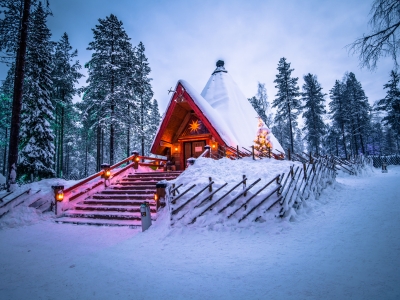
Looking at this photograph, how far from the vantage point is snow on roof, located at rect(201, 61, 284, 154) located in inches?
647

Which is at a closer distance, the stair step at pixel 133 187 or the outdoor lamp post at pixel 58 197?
the outdoor lamp post at pixel 58 197

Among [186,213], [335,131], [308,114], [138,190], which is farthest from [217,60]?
[335,131]

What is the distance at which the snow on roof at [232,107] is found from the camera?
16430 millimetres

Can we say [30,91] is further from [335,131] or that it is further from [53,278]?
[335,131]

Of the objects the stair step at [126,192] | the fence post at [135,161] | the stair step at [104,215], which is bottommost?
the stair step at [104,215]

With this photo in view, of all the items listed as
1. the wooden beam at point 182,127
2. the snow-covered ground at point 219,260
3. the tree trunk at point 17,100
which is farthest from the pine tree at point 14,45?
the wooden beam at point 182,127

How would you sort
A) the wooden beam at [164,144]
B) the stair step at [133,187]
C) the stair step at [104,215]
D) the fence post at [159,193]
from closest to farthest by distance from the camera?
1. the fence post at [159,193]
2. the stair step at [104,215]
3. the stair step at [133,187]
4. the wooden beam at [164,144]

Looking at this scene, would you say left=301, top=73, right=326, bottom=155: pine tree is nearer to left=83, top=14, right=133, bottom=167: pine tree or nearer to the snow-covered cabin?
the snow-covered cabin

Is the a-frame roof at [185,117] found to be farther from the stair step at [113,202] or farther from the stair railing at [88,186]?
the stair step at [113,202]

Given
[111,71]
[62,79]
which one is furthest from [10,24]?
[62,79]

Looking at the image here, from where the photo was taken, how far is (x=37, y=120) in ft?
54.9

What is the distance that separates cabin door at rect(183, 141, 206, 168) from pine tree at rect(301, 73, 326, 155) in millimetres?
23356

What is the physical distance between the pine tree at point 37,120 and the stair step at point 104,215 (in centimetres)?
1026

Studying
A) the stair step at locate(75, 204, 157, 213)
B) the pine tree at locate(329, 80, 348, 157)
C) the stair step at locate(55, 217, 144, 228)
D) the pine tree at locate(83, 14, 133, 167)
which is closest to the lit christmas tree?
the stair step at locate(75, 204, 157, 213)
